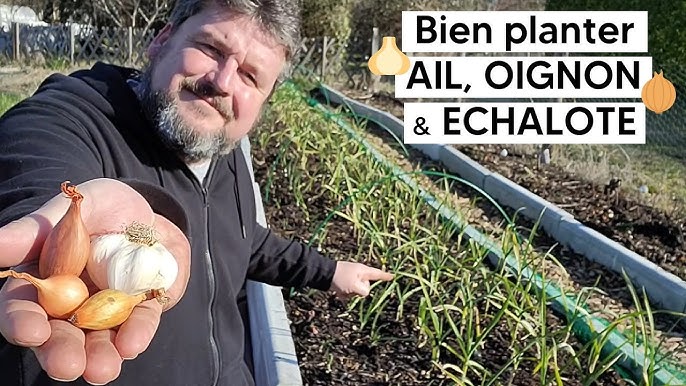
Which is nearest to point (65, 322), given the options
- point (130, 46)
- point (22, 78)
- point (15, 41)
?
point (22, 78)

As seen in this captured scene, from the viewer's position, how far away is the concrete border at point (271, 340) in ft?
7.48

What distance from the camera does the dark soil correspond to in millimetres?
2549

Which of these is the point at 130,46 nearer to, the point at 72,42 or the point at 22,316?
the point at 72,42

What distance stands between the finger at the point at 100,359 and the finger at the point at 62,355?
16mm

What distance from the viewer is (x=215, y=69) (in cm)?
187

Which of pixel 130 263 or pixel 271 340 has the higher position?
pixel 130 263

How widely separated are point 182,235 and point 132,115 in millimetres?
626

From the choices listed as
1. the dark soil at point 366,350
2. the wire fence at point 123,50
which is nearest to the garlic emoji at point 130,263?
the dark soil at point 366,350

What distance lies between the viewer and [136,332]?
0.90 m

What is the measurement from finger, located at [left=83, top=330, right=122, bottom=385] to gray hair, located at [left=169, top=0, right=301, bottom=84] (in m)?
1.16

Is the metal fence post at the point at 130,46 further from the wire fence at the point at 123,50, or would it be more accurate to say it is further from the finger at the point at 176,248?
the finger at the point at 176,248

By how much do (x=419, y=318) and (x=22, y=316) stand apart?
6.62 ft

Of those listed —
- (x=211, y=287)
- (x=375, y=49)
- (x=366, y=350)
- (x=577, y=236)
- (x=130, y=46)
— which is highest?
(x=130, y=46)

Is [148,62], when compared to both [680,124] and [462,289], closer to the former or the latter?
[462,289]
